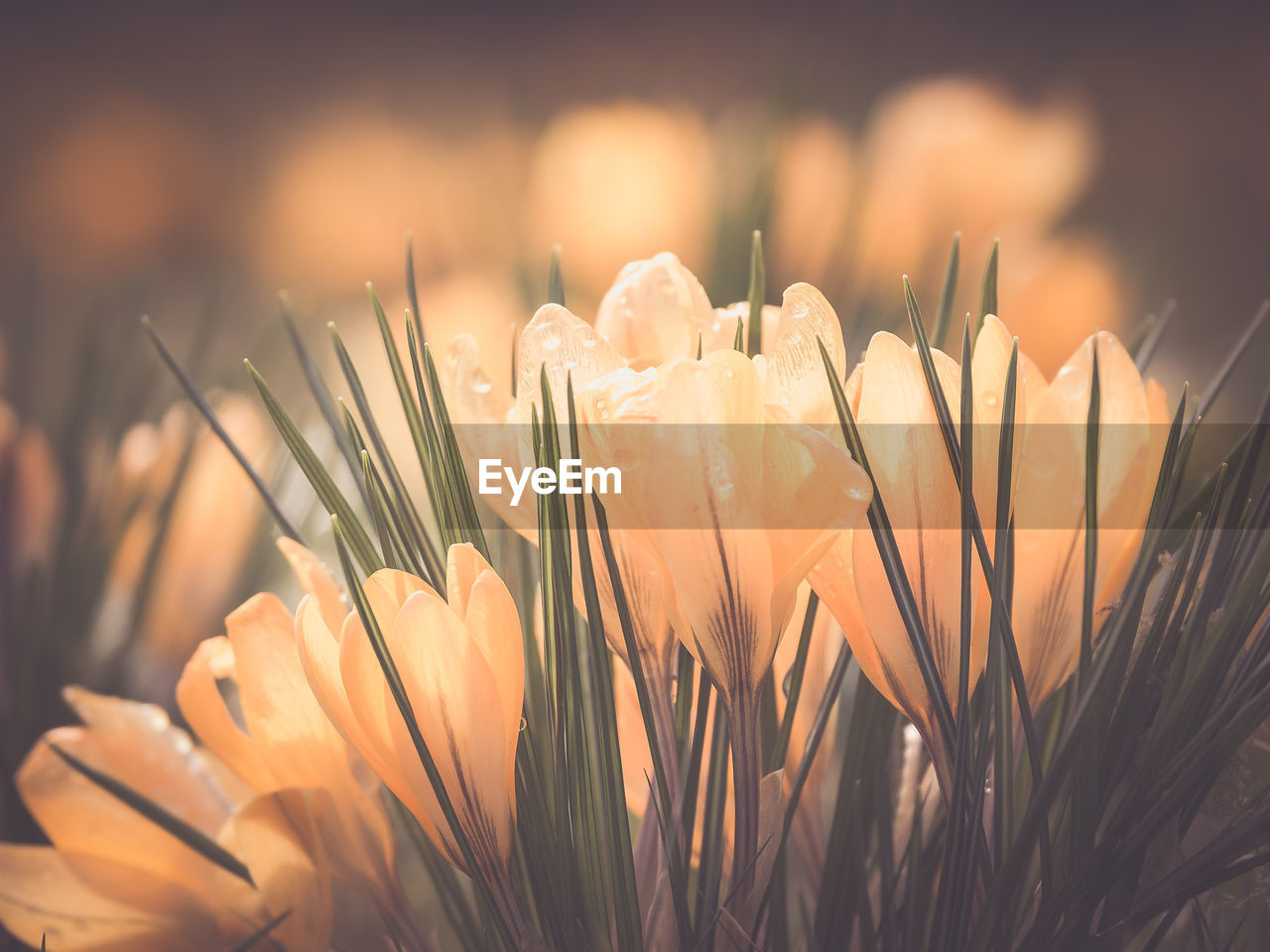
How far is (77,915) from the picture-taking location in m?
0.11

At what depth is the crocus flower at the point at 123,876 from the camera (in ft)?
0.35

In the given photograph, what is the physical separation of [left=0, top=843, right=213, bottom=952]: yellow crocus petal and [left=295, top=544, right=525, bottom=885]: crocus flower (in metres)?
0.05

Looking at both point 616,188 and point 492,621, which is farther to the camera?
point 616,188

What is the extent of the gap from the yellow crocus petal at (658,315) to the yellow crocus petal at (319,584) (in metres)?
0.05

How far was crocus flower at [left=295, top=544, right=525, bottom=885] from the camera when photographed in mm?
82

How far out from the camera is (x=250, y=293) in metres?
0.35

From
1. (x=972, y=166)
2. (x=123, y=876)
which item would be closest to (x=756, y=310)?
(x=123, y=876)

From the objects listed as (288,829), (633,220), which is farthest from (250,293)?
(288,829)

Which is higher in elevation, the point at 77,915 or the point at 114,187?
the point at 114,187

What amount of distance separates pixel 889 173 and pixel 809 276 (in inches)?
2.8

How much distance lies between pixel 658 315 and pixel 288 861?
8 centimetres

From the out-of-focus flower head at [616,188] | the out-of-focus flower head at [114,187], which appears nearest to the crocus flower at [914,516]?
the out-of-focus flower head at [616,188]

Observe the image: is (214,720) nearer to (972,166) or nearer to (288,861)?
(288,861)

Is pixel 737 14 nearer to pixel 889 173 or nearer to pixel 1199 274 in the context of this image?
pixel 889 173
